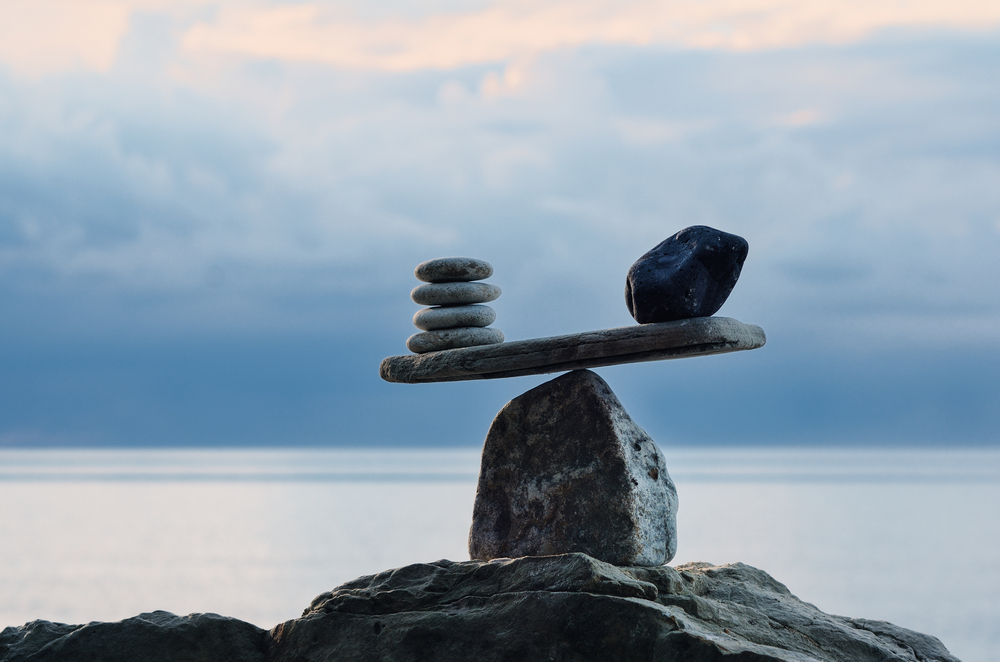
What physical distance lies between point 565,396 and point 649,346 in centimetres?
94

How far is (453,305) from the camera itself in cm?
821

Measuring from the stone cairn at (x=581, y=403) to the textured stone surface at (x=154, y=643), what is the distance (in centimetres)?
198

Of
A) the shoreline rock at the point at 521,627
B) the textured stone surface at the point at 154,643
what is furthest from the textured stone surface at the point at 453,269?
the textured stone surface at the point at 154,643

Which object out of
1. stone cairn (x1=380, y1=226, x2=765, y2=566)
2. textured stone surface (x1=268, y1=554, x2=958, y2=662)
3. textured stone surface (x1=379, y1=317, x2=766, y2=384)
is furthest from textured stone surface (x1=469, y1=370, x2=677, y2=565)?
textured stone surface (x1=268, y1=554, x2=958, y2=662)

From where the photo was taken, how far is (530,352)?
24.5ft

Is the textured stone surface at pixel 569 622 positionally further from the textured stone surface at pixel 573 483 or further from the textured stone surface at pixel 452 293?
the textured stone surface at pixel 452 293

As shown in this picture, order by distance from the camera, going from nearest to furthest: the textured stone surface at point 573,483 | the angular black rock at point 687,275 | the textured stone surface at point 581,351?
the textured stone surface at point 581,351 < the angular black rock at point 687,275 < the textured stone surface at point 573,483

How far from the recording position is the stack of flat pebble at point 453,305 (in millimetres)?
8055

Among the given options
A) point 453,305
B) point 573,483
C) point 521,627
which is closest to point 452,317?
point 453,305

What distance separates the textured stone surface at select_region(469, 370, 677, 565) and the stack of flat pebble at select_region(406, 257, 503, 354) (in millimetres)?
712

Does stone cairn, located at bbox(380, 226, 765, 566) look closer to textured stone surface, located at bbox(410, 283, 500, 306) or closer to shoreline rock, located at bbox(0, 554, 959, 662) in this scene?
textured stone surface, located at bbox(410, 283, 500, 306)

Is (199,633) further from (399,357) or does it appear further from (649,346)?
(649,346)

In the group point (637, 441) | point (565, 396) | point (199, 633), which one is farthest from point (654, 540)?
point (199, 633)

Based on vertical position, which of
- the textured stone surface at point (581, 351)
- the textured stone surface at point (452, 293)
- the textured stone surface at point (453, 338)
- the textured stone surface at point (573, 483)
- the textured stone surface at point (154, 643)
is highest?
the textured stone surface at point (452, 293)
